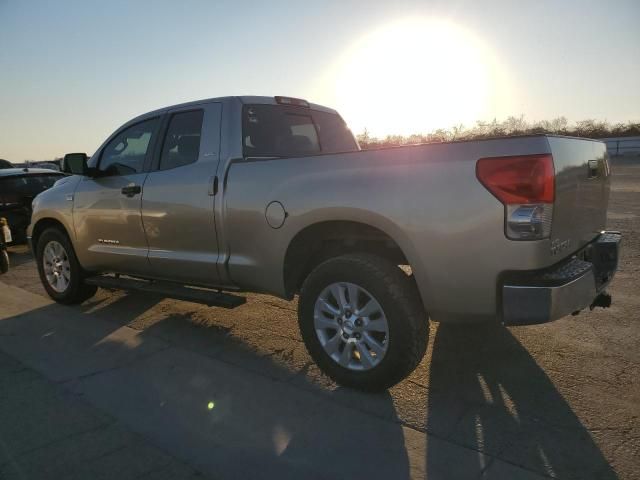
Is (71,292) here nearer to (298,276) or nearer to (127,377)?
(127,377)

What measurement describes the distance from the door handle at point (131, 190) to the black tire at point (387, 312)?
2.01 metres

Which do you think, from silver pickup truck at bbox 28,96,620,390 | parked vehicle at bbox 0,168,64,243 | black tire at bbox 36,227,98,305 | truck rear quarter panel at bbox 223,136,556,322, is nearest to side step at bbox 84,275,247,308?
silver pickup truck at bbox 28,96,620,390

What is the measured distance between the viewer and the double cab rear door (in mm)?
3811

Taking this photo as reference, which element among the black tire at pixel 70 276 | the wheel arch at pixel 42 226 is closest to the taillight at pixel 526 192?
the black tire at pixel 70 276

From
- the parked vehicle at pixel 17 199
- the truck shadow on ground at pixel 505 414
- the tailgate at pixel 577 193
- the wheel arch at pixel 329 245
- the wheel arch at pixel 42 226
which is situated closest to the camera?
the truck shadow on ground at pixel 505 414

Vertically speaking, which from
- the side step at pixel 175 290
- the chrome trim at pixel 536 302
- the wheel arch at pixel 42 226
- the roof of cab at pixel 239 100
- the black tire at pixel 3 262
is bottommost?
the black tire at pixel 3 262

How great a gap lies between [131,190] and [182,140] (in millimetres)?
658

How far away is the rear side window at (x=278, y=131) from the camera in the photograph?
3875mm

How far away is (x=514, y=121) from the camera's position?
30359mm

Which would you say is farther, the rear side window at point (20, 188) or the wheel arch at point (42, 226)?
the rear side window at point (20, 188)

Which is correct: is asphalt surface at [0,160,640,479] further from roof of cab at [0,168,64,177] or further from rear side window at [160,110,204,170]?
roof of cab at [0,168,64,177]

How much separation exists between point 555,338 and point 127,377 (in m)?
3.16

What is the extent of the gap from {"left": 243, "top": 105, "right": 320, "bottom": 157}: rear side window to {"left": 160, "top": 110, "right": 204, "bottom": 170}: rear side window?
435mm

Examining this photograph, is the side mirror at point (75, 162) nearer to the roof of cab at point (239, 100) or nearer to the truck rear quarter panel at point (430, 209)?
the roof of cab at point (239, 100)
